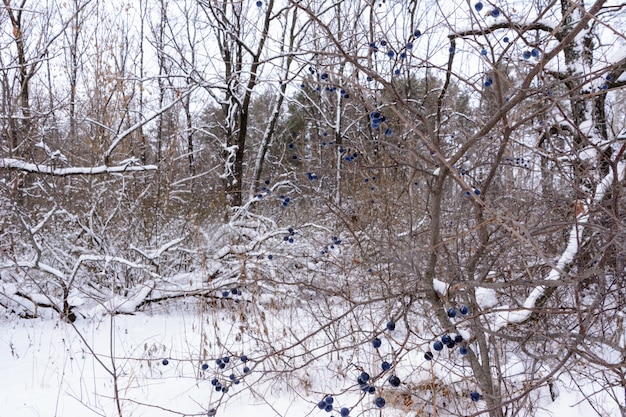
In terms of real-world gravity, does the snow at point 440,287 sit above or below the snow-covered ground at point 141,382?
above

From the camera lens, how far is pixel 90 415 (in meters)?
2.70

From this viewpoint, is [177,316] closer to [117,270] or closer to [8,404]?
[117,270]

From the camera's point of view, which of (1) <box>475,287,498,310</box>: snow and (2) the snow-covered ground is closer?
(1) <box>475,287,498,310</box>: snow

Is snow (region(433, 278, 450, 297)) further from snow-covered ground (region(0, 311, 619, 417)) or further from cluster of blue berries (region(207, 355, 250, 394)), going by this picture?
snow-covered ground (region(0, 311, 619, 417))

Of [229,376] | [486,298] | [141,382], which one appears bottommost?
[141,382]

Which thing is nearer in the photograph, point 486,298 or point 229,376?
point 486,298

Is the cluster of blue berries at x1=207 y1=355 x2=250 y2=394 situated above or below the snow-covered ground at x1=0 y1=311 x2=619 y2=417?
above

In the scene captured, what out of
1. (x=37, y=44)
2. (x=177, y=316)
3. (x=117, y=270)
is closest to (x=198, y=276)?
(x=177, y=316)

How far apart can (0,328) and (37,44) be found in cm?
379

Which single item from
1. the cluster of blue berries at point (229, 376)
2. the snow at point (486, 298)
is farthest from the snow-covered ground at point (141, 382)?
the snow at point (486, 298)

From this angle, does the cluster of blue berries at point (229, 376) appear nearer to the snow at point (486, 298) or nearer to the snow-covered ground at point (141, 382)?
the snow-covered ground at point (141, 382)

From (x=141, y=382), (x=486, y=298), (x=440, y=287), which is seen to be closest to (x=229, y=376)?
(x=440, y=287)

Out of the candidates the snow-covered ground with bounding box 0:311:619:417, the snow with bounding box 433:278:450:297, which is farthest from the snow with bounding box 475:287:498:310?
the snow-covered ground with bounding box 0:311:619:417

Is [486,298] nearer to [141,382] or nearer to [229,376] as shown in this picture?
[229,376]
